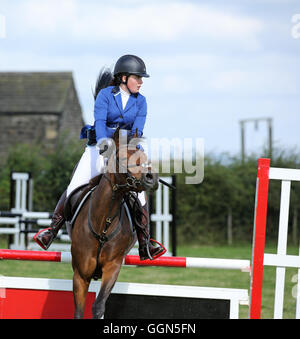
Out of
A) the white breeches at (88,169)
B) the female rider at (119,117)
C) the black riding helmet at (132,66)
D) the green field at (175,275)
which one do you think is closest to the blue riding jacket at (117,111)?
the female rider at (119,117)

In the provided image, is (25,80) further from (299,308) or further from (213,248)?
(299,308)

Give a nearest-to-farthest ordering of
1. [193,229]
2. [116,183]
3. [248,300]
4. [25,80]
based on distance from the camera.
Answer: [116,183], [248,300], [193,229], [25,80]

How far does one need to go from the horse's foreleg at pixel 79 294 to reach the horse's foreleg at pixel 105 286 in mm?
133

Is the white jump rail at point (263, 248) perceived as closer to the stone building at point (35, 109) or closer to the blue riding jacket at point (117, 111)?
the blue riding jacket at point (117, 111)

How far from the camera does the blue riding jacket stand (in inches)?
183

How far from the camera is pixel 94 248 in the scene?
14.6 ft

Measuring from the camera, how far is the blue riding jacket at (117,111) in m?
4.65

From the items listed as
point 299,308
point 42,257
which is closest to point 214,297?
point 299,308

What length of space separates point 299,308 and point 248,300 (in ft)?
1.30

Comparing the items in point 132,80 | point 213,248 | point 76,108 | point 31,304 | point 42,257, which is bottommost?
point 213,248

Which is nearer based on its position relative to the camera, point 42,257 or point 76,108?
point 42,257

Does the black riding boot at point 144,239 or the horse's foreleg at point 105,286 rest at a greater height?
the black riding boot at point 144,239

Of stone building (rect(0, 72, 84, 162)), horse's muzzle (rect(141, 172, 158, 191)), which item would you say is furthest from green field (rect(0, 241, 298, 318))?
stone building (rect(0, 72, 84, 162))

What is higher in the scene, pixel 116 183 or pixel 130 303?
pixel 116 183
